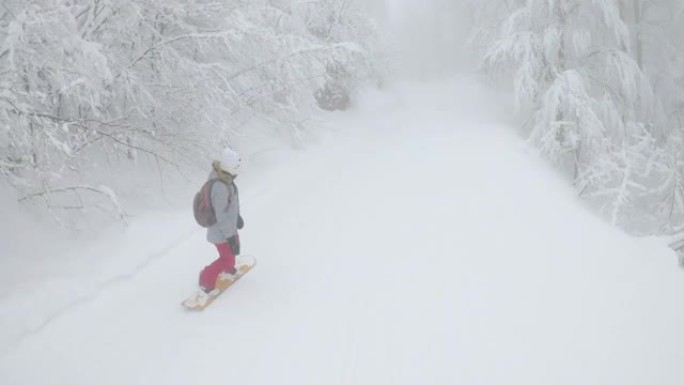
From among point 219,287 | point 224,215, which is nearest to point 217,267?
point 219,287

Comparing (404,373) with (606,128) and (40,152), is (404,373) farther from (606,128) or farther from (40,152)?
(606,128)

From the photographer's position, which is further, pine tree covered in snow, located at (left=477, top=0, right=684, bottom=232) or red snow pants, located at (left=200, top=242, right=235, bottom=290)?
pine tree covered in snow, located at (left=477, top=0, right=684, bottom=232)

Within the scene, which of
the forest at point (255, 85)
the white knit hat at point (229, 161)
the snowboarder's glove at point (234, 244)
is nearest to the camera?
the white knit hat at point (229, 161)

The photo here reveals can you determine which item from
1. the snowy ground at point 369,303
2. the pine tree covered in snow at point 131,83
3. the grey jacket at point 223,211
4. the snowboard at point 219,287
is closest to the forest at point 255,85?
the pine tree covered in snow at point 131,83

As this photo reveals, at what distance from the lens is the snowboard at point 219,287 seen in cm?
497

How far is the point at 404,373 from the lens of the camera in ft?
13.7

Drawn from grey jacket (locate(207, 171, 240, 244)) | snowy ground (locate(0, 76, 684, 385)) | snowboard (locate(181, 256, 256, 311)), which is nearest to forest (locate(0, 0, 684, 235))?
snowy ground (locate(0, 76, 684, 385))

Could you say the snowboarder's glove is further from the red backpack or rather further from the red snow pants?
the red backpack

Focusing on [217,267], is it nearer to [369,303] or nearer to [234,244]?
[234,244]

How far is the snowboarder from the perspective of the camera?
487cm

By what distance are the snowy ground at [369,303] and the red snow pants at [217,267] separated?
26 cm

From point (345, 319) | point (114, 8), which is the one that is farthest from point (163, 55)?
point (345, 319)

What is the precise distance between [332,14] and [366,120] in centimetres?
388

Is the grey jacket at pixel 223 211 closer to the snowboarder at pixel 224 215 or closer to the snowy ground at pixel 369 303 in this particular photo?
the snowboarder at pixel 224 215
